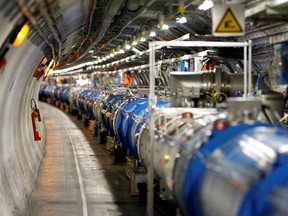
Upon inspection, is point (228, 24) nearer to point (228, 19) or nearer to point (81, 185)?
point (228, 19)

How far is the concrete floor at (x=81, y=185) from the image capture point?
365 inches

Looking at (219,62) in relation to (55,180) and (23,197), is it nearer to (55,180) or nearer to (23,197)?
(55,180)

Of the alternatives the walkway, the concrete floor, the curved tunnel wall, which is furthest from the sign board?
the walkway

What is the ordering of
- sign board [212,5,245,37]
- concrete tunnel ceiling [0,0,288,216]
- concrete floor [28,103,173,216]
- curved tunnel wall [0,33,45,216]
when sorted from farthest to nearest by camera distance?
1. concrete floor [28,103,173,216]
2. curved tunnel wall [0,33,45,216]
3. sign board [212,5,245,37]
4. concrete tunnel ceiling [0,0,288,216]

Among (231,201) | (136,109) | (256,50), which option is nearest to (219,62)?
(256,50)

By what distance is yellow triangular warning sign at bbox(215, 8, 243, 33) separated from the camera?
266 inches

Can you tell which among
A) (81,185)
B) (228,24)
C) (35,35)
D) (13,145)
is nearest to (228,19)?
(228,24)

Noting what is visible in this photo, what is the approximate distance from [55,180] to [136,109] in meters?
2.24

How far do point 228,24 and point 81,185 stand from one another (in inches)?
219

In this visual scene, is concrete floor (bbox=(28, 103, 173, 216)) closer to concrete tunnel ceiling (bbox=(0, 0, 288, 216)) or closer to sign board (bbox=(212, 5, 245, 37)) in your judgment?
concrete tunnel ceiling (bbox=(0, 0, 288, 216))

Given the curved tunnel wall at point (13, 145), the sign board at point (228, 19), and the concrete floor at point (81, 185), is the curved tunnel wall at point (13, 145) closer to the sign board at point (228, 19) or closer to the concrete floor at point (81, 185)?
the concrete floor at point (81, 185)

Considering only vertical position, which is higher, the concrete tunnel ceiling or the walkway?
the concrete tunnel ceiling

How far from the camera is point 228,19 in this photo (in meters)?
6.77

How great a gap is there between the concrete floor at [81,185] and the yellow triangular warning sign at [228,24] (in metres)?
3.16
